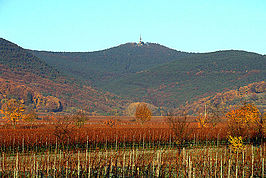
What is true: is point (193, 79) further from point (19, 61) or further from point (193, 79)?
point (19, 61)

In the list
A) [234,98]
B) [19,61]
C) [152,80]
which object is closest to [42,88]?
[19,61]

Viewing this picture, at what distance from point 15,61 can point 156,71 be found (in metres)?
81.6

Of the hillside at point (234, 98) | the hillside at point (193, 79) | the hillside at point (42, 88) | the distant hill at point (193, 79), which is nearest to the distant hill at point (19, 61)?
the hillside at point (42, 88)

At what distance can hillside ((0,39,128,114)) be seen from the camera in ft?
378

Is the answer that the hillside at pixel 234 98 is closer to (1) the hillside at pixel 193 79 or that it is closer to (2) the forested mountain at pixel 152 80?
(2) the forested mountain at pixel 152 80

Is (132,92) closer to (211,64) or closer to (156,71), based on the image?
(156,71)

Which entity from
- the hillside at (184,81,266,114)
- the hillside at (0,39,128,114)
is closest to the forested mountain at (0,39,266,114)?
the hillside at (0,39,128,114)

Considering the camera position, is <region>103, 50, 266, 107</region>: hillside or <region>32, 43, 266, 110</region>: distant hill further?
<region>103, 50, 266, 107</region>: hillside

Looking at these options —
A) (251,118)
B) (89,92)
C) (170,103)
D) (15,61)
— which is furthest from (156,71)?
(251,118)

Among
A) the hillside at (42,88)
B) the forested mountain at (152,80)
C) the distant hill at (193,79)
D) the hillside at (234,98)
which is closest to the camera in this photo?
the hillside at (42,88)

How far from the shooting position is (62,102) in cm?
12356

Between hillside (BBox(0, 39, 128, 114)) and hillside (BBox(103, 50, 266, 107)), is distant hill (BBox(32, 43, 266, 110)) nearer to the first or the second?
hillside (BBox(103, 50, 266, 107))

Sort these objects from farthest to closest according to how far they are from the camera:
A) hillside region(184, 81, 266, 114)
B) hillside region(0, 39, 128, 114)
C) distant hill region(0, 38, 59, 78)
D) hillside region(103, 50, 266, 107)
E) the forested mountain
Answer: hillside region(103, 50, 266, 107), distant hill region(0, 38, 59, 78), the forested mountain, hillside region(184, 81, 266, 114), hillside region(0, 39, 128, 114)

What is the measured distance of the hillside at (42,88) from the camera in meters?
115
